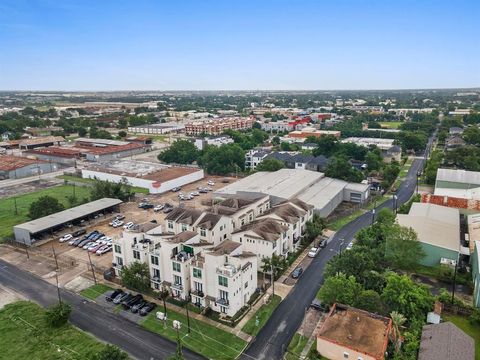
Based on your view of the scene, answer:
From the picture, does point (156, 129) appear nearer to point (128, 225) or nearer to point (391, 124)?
point (391, 124)

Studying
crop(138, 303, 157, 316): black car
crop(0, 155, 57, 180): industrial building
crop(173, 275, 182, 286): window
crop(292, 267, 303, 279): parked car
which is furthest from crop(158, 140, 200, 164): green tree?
crop(138, 303, 157, 316): black car

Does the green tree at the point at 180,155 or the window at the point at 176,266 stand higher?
the window at the point at 176,266

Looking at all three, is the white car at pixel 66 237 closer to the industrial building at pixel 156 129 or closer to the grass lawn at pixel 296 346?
the grass lawn at pixel 296 346

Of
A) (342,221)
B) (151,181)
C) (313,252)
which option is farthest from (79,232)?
(342,221)

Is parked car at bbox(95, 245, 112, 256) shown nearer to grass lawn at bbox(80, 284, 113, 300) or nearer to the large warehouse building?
grass lawn at bbox(80, 284, 113, 300)

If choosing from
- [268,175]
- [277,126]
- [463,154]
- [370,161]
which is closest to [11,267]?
[268,175]

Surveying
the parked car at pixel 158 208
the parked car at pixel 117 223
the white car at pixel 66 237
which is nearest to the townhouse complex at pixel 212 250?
the parked car at pixel 117 223

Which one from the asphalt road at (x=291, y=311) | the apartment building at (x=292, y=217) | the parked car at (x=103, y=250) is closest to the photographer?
the asphalt road at (x=291, y=311)
